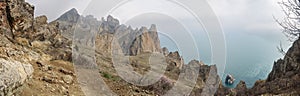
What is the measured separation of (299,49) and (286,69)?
2.68 m

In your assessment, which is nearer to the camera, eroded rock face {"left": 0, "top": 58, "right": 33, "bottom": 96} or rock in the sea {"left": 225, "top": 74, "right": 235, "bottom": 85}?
eroded rock face {"left": 0, "top": 58, "right": 33, "bottom": 96}

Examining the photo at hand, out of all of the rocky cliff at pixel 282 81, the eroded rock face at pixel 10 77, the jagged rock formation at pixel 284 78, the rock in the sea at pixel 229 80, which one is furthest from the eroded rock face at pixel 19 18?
the rock in the sea at pixel 229 80

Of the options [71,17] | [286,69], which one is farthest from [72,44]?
[71,17]

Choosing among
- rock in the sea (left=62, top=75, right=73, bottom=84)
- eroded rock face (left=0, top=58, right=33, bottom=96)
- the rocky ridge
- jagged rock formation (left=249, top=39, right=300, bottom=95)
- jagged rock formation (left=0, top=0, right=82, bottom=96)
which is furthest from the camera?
jagged rock formation (left=249, top=39, right=300, bottom=95)

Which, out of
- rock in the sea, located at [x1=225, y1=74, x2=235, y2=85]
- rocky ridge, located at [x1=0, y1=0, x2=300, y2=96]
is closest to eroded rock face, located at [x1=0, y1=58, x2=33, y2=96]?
rocky ridge, located at [x1=0, y1=0, x2=300, y2=96]

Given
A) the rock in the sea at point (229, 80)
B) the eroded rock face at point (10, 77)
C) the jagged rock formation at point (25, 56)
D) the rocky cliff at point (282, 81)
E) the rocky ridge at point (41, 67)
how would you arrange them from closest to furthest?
the eroded rock face at point (10, 77), the jagged rock formation at point (25, 56), the rocky ridge at point (41, 67), the rocky cliff at point (282, 81), the rock in the sea at point (229, 80)

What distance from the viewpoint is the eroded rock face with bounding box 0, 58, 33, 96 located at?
10094 mm

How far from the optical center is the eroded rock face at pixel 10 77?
33.1ft

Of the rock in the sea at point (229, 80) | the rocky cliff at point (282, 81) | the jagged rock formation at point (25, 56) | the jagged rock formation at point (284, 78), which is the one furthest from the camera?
the rock in the sea at point (229, 80)

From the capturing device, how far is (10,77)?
34.7 feet

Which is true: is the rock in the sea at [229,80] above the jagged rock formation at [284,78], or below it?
above

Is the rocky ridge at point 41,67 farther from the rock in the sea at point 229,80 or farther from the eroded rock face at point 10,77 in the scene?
the rock in the sea at point 229,80

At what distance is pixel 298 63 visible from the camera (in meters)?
35.8

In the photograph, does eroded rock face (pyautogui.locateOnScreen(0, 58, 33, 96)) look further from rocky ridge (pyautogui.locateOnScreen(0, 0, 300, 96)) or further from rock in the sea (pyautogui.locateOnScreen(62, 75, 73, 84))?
rock in the sea (pyautogui.locateOnScreen(62, 75, 73, 84))
